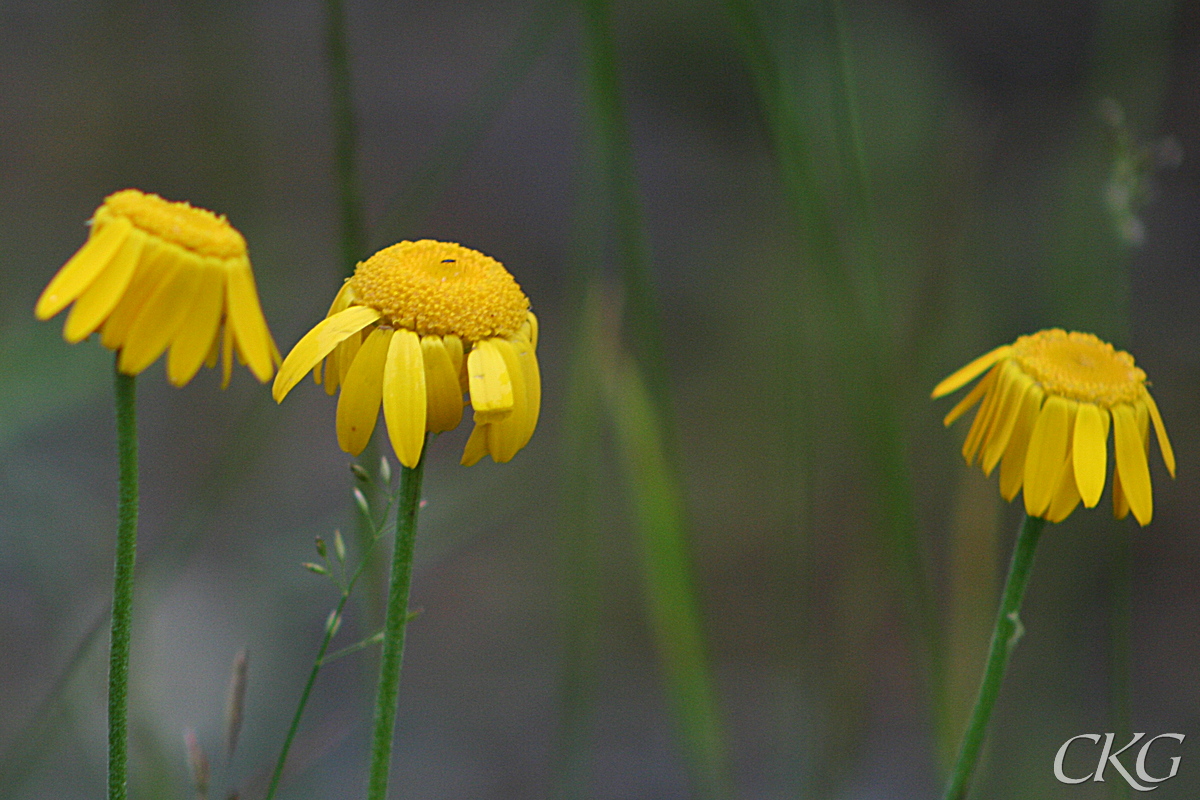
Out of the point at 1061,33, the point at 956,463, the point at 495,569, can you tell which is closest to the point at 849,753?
the point at 956,463

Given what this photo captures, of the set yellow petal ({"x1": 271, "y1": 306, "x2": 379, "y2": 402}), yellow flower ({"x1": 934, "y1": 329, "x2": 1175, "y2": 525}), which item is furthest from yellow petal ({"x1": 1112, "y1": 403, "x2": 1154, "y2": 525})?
yellow petal ({"x1": 271, "y1": 306, "x2": 379, "y2": 402})

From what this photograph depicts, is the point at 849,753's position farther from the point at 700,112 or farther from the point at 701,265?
the point at 700,112

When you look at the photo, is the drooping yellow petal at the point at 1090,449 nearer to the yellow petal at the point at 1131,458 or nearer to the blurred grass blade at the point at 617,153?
→ the yellow petal at the point at 1131,458

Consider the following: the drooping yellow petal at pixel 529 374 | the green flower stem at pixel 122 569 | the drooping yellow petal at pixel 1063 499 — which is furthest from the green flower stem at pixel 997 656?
the green flower stem at pixel 122 569

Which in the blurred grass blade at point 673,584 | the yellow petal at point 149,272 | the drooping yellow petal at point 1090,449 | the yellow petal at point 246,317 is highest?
the yellow petal at point 149,272

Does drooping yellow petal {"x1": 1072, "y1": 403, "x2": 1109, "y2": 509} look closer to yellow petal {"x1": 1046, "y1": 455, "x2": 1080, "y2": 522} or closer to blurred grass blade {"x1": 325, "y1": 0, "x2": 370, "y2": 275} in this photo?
yellow petal {"x1": 1046, "y1": 455, "x2": 1080, "y2": 522}
